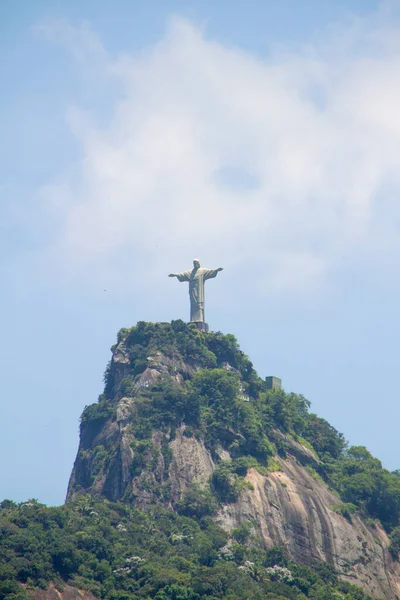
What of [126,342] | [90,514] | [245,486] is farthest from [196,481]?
[126,342]

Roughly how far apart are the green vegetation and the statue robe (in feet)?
65.5

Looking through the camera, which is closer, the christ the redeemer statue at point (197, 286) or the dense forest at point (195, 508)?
the dense forest at point (195, 508)

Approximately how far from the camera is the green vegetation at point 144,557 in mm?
76875

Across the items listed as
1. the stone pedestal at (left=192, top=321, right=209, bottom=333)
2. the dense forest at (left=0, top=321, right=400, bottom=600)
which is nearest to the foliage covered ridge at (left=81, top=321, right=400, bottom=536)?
the dense forest at (left=0, top=321, right=400, bottom=600)

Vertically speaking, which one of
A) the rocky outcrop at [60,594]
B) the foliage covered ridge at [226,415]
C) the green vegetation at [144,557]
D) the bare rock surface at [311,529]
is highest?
the foliage covered ridge at [226,415]

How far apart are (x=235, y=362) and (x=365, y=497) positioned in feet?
52.6

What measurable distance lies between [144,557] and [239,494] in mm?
12587

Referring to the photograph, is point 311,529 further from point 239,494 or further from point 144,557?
point 144,557

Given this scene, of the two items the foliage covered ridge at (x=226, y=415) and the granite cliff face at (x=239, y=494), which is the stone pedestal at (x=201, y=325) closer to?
the foliage covered ridge at (x=226, y=415)

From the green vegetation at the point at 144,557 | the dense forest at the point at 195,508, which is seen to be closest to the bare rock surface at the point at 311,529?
the dense forest at the point at 195,508

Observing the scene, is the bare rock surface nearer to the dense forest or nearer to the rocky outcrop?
the dense forest

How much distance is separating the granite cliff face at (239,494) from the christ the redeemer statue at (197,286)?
8.55m

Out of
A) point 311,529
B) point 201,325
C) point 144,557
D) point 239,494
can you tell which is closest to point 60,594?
point 144,557

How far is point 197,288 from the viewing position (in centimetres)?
10594
